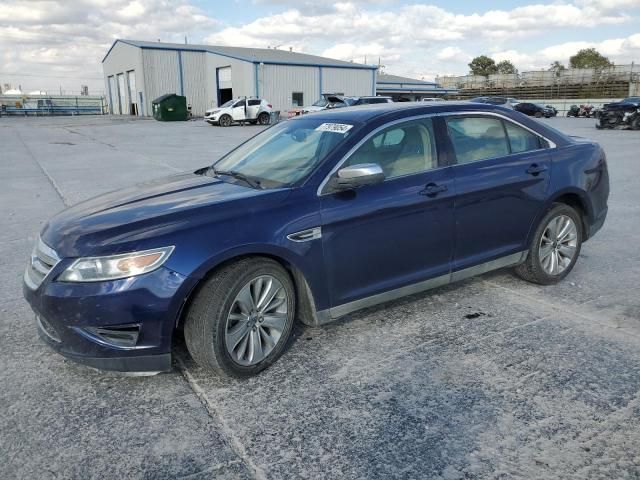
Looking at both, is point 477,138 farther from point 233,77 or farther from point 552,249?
point 233,77

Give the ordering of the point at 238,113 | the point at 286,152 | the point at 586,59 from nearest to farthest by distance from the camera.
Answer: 1. the point at 286,152
2. the point at 238,113
3. the point at 586,59

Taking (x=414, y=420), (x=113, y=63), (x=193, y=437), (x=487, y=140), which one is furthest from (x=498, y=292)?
(x=113, y=63)

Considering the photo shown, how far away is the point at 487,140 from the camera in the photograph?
4.29m

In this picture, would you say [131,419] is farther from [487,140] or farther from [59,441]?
[487,140]

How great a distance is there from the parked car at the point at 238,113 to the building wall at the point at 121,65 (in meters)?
14.9

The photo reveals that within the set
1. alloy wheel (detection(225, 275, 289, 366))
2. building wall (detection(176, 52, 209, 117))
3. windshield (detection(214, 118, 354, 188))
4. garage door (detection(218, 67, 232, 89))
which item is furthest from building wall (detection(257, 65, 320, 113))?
alloy wheel (detection(225, 275, 289, 366))

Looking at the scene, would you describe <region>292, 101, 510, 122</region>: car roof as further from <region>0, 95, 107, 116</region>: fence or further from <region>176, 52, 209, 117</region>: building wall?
<region>0, 95, 107, 116</region>: fence

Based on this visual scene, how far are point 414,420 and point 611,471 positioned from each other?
0.91 m

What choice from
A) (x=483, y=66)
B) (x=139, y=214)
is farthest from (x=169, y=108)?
(x=483, y=66)

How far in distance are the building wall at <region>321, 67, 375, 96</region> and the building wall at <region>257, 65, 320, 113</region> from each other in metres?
0.95

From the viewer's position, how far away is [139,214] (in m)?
3.19

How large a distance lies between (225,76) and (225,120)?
1348 centimetres

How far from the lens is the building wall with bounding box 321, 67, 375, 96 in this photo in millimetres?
45875

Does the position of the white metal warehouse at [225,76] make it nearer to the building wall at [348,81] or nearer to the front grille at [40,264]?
the building wall at [348,81]
